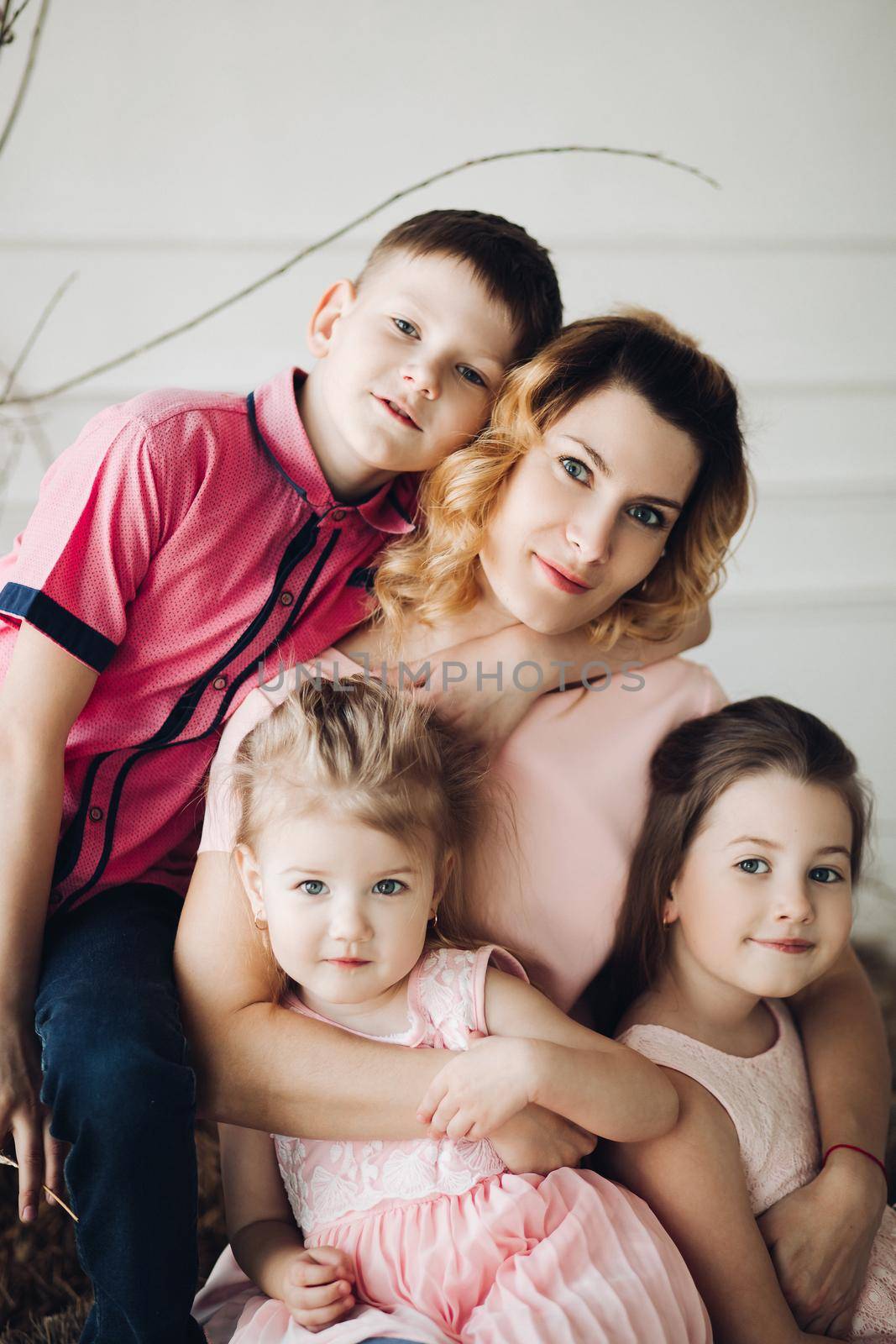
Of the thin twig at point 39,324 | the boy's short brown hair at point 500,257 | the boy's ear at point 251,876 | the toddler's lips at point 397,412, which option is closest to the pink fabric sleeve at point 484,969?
the boy's ear at point 251,876

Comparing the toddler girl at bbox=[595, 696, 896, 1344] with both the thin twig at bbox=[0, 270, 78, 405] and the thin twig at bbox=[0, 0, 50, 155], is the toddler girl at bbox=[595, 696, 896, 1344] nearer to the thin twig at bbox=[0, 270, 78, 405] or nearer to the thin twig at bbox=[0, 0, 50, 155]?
the thin twig at bbox=[0, 0, 50, 155]

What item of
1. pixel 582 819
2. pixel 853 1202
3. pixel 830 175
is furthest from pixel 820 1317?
pixel 830 175

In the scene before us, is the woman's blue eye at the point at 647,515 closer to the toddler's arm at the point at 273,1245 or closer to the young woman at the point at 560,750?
the young woman at the point at 560,750

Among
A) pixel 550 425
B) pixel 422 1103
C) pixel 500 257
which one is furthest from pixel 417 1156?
pixel 500 257

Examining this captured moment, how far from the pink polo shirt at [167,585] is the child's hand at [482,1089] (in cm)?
49

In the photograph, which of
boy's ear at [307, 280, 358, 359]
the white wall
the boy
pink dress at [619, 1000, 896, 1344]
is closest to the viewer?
the boy

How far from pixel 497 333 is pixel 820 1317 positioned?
112cm

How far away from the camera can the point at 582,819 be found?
1270mm

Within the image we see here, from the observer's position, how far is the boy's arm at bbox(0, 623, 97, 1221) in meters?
1.17

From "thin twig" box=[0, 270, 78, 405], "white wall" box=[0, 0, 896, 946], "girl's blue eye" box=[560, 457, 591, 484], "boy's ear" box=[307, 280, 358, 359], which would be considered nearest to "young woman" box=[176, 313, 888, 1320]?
"girl's blue eye" box=[560, 457, 591, 484]

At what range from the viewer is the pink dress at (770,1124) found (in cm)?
118

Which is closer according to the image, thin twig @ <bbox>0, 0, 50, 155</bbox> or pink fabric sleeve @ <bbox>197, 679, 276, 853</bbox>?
pink fabric sleeve @ <bbox>197, 679, 276, 853</bbox>

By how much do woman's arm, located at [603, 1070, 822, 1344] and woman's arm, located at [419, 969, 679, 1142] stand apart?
4cm

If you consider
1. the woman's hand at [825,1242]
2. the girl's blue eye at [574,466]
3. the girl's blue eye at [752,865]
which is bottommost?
the woman's hand at [825,1242]
